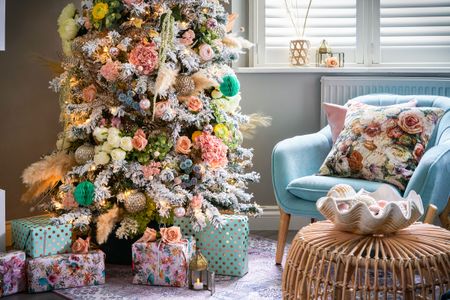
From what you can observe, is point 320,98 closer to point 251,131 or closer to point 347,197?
point 251,131

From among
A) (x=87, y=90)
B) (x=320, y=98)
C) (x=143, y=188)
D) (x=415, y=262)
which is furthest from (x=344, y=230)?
(x=320, y=98)

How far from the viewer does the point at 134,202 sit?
3.39 m

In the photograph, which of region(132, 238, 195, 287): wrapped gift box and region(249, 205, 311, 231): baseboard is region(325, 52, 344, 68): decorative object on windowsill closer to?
region(249, 205, 311, 231): baseboard

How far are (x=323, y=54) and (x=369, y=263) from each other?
7.68 ft

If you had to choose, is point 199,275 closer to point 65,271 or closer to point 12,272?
point 65,271

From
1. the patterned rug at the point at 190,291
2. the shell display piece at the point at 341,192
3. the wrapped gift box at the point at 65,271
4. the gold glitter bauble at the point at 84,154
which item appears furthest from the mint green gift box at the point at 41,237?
the shell display piece at the point at 341,192

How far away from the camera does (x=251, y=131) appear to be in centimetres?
418

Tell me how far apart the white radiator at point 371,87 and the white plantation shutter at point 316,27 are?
0.24m

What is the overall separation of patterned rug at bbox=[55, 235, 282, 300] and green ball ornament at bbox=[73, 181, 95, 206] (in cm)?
39

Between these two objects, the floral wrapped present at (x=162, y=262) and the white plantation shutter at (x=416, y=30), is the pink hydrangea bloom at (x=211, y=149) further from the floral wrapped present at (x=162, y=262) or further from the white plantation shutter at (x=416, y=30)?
the white plantation shutter at (x=416, y=30)

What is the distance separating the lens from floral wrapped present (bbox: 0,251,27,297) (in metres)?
3.13

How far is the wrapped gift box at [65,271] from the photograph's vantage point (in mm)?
3189

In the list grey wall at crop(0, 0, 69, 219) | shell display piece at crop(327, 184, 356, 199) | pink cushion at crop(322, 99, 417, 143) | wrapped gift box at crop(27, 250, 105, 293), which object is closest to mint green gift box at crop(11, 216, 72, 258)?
wrapped gift box at crop(27, 250, 105, 293)

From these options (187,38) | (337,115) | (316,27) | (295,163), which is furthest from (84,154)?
→ (316,27)
